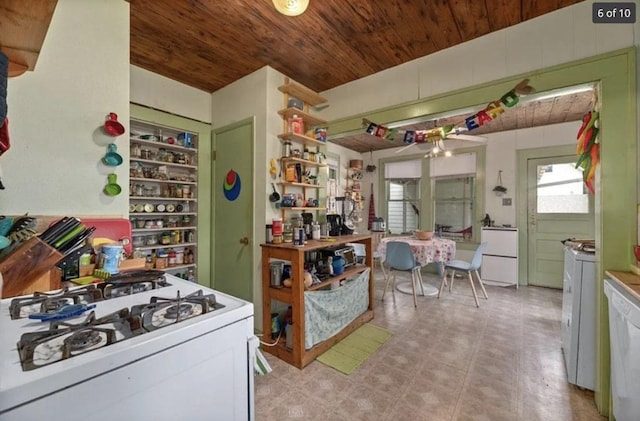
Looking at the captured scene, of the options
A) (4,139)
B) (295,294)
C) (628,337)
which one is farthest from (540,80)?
(4,139)

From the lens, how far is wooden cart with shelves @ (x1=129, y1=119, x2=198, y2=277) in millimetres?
2639

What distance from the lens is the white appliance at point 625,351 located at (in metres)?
1.09

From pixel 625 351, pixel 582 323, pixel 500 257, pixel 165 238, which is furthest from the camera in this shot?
pixel 500 257

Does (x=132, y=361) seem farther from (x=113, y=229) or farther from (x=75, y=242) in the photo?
(x=113, y=229)

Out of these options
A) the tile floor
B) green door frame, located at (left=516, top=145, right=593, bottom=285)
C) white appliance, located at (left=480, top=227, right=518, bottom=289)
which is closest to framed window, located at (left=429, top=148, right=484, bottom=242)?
white appliance, located at (left=480, top=227, right=518, bottom=289)

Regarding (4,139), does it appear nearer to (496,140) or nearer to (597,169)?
(597,169)

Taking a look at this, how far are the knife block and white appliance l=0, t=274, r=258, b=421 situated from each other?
0.15 meters

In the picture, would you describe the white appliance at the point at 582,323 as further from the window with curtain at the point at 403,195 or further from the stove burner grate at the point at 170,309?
the window with curtain at the point at 403,195

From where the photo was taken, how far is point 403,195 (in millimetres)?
5441

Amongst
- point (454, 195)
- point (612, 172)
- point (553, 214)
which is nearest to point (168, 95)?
point (612, 172)

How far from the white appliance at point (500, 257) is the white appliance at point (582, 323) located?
231 centimetres

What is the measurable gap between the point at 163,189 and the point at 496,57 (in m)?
3.30

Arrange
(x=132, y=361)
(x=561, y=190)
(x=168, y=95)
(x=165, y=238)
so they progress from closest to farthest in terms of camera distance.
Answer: (x=132, y=361) < (x=168, y=95) < (x=165, y=238) < (x=561, y=190)

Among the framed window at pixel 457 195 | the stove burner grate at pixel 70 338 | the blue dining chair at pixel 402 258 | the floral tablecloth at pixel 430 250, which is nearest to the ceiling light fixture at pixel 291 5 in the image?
the stove burner grate at pixel 70 338
